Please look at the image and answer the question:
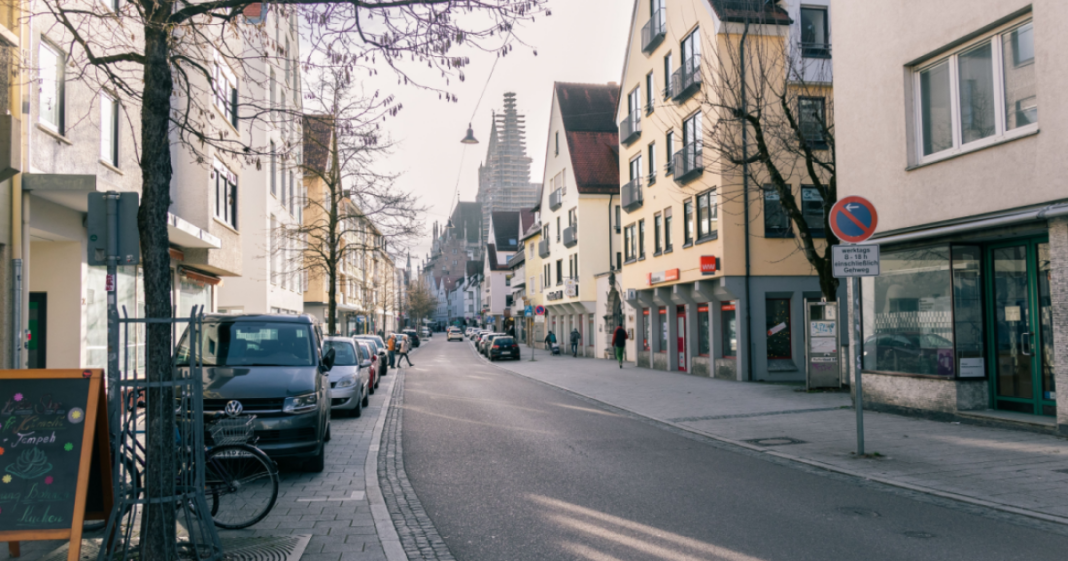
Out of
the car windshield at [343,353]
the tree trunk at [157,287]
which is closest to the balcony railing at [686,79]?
the car windshield at [343,353]

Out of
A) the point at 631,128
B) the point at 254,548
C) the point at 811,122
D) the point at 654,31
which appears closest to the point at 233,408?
the point at 254,548

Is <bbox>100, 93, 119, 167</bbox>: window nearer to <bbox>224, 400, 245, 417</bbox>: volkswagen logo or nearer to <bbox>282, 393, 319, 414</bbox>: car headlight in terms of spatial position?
<bbox>224, 400, 245, 417</bbox>: volkswagen logo

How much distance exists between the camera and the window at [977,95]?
10805 millimetres

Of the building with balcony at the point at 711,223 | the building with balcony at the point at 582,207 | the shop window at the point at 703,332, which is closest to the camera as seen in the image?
the building with balcony at the point at 711,223

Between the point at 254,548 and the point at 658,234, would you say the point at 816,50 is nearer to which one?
the point at 658,234

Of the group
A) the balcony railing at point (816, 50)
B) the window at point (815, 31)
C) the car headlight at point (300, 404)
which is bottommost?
the car headlight at point (300, 404)

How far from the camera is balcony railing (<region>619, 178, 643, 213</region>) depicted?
3053cm

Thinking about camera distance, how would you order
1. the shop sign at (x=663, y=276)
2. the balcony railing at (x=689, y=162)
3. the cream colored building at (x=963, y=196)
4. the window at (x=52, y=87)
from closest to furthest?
1. the cream colored building at (x=963, y=196)
2. the window at (x=52, y=87)
3. the balcony railing at (x=689, y=162)
4. the shop sign at (x=663, y=276)

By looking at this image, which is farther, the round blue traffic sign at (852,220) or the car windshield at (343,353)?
the car windshield at (343,353)

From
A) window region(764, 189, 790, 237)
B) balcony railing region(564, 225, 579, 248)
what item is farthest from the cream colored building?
balcony railing region(564, 225, 579, 248)

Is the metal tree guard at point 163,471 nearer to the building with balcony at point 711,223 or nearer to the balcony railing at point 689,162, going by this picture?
the building with balcony at point 711,223

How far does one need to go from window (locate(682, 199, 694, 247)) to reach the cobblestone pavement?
51.8ft

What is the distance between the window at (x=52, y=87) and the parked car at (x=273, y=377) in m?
5.26

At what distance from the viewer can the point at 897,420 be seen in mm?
12602
